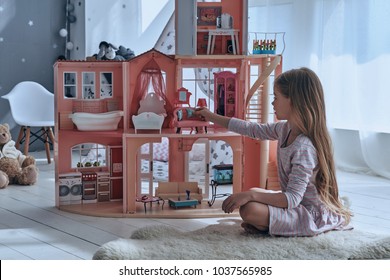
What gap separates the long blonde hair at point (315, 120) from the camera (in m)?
2.12

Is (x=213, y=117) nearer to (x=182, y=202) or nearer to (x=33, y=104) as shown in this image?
(x=182, y=202)

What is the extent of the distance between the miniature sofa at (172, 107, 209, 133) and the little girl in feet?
1.63

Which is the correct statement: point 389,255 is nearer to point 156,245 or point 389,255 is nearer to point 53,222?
point 156,245

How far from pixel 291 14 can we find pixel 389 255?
93.3 inches

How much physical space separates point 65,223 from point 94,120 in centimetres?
51

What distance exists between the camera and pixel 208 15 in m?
2.78

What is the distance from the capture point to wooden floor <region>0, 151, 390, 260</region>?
2.09 metres

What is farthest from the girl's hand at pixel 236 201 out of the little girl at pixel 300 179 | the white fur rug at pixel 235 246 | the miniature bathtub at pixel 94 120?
the miniature bathtub at pixel 94 120

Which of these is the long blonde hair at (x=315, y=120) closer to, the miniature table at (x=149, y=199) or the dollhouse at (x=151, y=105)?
the dollhouse at (x=151, y=105)

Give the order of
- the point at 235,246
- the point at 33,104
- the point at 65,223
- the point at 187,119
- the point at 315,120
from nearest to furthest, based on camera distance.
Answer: the point at 235,246 < the point at 315,120 < the point at 65,223 < the point at 187,119 < the point at 33,104

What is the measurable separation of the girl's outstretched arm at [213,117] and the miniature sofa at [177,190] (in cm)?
37

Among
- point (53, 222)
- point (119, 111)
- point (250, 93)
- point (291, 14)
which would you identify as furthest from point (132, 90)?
point (291, 14)

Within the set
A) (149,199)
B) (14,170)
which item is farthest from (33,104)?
(149,199)

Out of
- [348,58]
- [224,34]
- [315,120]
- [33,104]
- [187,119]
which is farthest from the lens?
[33,104]
